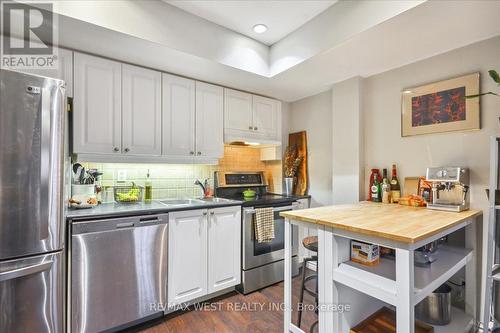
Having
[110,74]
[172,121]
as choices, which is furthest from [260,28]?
[110,74]

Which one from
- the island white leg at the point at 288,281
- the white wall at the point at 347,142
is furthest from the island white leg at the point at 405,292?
the white wall at the point at 347,142

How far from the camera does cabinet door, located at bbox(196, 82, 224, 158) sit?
2570 millimetres

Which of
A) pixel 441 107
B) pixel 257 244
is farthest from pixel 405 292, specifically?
pixel 441 107

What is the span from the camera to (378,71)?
95.0 inches

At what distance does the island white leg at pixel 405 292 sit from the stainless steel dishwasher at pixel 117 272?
1.65 meters

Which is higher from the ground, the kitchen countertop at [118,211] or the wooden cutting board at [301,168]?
the wooden cutting board at [301,168]

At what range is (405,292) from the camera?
3.67 ft

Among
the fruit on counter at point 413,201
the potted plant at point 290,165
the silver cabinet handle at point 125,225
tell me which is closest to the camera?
the silver cabinet handle at point 125,225

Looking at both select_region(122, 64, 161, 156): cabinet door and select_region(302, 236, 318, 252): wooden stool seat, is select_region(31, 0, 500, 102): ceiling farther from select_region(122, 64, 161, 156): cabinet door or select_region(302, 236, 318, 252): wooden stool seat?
select_region(302, 236, 318, 252): wooden stool seat

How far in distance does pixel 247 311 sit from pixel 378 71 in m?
2.64

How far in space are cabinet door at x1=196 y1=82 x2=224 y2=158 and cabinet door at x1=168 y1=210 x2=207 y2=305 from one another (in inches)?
29.8

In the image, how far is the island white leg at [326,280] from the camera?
55.9 inches

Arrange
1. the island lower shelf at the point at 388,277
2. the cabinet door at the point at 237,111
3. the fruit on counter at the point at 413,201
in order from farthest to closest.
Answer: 1. the cabinet door at the point at 237,111
2. the fruit on counter at the point at 413,201
3. the island lower shelf at the point at 388,277

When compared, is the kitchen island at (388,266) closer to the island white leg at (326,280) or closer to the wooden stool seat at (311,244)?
the island white leg at (326,280)
